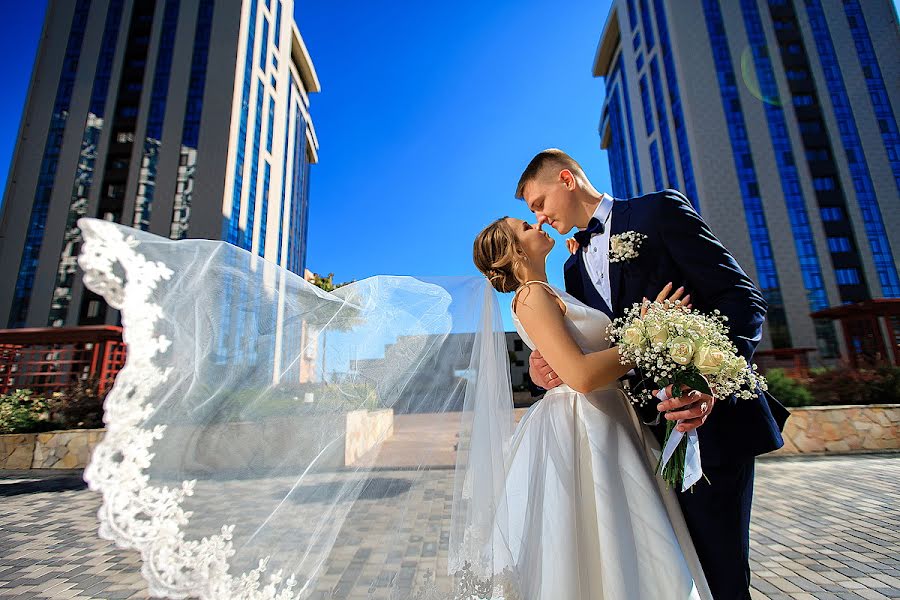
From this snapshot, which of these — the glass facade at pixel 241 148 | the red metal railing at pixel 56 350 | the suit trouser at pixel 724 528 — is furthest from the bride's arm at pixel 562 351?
the glass facade at pixel 241 148

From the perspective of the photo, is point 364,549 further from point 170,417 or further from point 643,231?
point 643,231

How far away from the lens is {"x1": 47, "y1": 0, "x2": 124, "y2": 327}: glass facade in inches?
1118

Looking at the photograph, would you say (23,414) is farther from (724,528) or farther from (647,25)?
(647,25)

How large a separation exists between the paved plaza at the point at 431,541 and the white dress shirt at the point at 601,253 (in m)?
1.13

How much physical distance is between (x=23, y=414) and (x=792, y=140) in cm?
4374

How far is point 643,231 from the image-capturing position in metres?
1.87

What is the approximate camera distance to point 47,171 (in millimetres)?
30641

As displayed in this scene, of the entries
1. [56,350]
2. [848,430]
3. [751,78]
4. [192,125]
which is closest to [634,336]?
[848,430]

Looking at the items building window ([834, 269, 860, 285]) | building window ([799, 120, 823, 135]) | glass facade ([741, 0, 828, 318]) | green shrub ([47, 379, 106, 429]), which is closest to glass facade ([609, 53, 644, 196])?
glass facade ([741, 0, 828, 318])

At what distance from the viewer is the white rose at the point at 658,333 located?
1442mm

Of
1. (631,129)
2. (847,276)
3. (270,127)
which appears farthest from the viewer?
(631,129)

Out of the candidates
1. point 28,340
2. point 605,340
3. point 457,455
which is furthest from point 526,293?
point 28,340

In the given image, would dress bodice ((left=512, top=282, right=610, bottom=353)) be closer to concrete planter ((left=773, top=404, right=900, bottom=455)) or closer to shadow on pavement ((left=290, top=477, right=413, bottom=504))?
shadow on pavement ((left=290, top=477, right=413, bottom=504))

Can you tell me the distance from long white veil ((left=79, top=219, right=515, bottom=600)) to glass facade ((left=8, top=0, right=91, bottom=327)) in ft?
122
